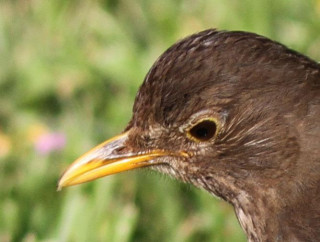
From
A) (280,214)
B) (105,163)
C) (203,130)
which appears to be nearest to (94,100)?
(105,163)

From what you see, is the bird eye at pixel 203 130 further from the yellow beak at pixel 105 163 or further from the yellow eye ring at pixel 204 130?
the yellow beak at pixel 105 163

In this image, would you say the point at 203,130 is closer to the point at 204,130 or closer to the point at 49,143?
the point at 204,130

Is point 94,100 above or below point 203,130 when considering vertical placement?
above

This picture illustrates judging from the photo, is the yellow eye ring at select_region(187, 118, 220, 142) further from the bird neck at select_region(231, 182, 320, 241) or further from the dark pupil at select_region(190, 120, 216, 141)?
the bird neck at select_region(231, 182, 320, 241)

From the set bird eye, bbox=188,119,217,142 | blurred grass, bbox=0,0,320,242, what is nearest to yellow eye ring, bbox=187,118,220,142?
bird eye, bbox=188,119,217,142

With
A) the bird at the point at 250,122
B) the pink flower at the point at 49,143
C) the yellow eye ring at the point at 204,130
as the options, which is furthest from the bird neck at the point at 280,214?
the pink flower at the point at 49,143

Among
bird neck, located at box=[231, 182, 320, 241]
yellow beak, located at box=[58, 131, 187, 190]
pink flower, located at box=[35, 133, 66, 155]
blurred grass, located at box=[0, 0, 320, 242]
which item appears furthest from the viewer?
pink flower, located at box=[35, 133, 66, 155]

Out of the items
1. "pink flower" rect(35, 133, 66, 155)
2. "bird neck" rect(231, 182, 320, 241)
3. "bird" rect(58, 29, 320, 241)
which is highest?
"pink flower" rect(35, 133, 66, 155)

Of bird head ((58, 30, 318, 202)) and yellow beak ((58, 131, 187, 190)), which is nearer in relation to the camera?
bird head ((58, 30, 318, 202))
